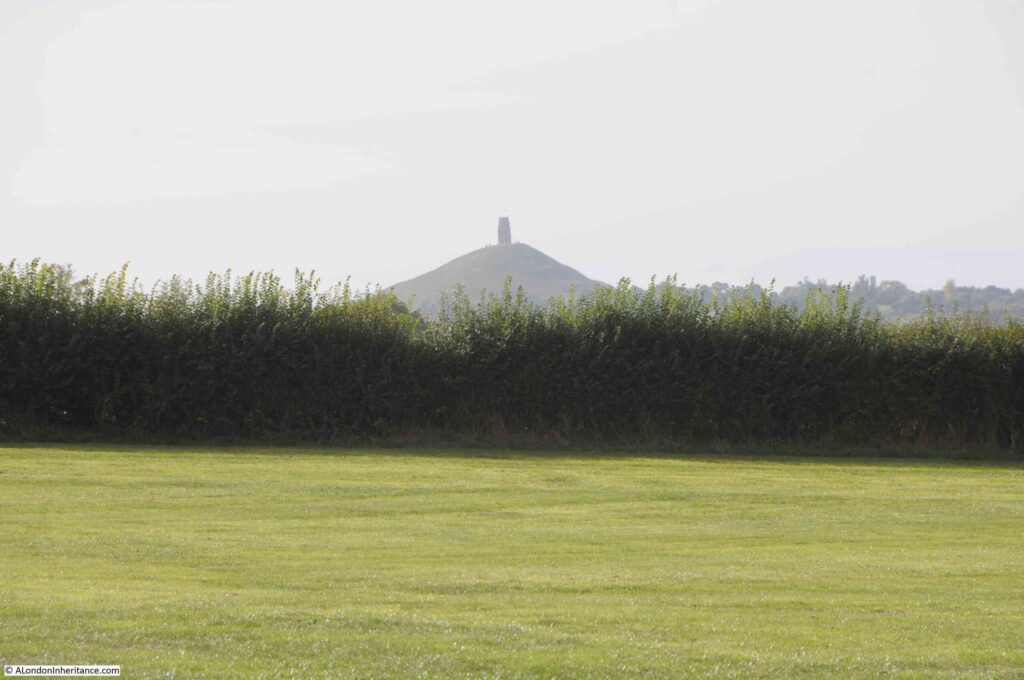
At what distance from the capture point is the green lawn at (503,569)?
8.64m

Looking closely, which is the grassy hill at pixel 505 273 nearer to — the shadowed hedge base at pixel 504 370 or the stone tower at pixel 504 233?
the stone tower at pixel 504 233

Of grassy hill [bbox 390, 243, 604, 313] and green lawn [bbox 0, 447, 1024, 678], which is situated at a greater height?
grassy hill [bbox 390, 243, 604, 313]

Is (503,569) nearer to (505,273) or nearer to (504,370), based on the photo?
(504,370)

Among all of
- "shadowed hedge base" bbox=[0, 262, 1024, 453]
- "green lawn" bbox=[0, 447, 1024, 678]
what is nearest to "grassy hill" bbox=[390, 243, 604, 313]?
"shadowed hedge base" bbox=[0, 262, 1024, 453]

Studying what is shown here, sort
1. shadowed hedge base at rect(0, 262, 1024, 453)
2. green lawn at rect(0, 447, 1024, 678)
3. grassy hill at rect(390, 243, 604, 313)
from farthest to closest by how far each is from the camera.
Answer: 1. grassy hill at rect(390, 243, 604, 313)
2. shadowed hedge base at rect(0, 262, 1024, 453)
3. green lawn at rect(0, 447, 1024, 678)

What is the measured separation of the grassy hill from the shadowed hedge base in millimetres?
120223

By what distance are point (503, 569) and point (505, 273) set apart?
153560 millimetres

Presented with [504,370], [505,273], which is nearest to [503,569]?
[504,370]

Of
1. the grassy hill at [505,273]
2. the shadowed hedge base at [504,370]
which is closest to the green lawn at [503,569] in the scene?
the shadowed hedge base at [504,370]

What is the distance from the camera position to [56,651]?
326 inches

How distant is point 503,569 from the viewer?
13.1 metres

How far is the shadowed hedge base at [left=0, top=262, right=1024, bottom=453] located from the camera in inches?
1148

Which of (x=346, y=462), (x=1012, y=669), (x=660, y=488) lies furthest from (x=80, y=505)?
(x=1012, y=669)

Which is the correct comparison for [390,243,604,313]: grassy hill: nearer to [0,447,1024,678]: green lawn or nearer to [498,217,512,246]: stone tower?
[498,217,512,246]: stone tower
